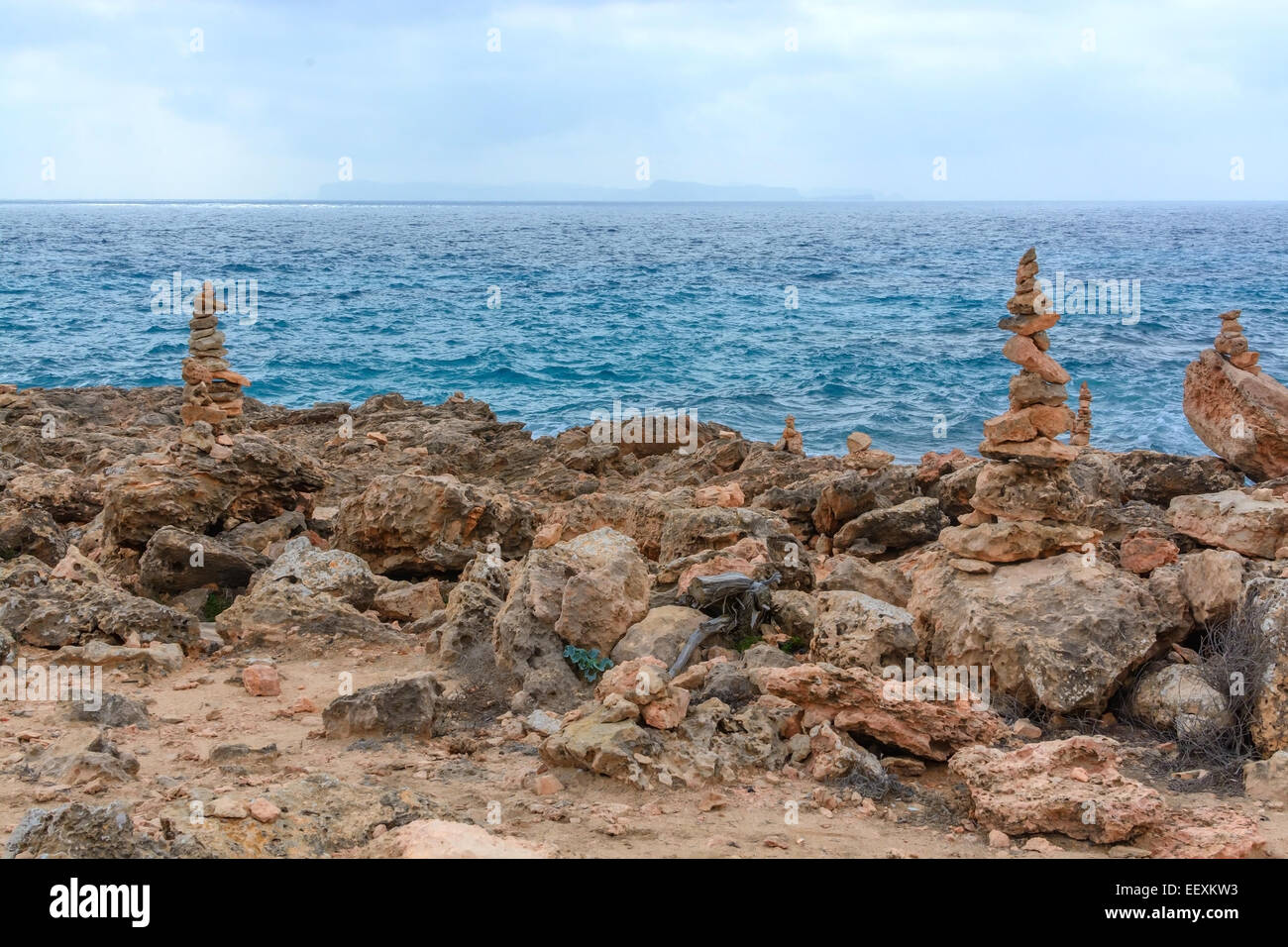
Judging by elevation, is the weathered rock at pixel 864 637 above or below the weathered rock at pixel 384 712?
above

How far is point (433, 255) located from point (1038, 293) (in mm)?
A: 75446

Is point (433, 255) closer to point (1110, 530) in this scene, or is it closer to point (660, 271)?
point (660, 271)

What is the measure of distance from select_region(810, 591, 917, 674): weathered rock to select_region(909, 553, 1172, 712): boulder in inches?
15.6

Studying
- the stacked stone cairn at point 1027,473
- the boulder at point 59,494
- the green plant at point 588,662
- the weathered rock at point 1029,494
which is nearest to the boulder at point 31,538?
the boulder at point 59,494

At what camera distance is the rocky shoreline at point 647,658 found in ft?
18.6

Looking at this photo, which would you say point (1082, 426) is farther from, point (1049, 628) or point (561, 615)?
point (561, 615)

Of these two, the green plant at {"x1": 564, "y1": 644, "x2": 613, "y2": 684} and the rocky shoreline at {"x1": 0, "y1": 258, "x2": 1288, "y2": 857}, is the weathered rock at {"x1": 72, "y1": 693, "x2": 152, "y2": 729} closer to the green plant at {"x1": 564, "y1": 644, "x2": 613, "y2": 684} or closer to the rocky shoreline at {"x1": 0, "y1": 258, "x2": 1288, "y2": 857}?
the rocky shoreline at {"x1": 0, "y1": 258, "x2": 1288, "y2": 857}

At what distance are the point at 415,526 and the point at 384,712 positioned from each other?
4.18m

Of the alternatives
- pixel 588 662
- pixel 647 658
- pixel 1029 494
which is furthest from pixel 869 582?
pixel 647 658

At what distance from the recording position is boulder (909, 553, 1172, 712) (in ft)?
24.0

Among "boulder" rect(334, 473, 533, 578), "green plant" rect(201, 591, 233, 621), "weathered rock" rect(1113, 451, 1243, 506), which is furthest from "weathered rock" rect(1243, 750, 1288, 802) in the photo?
"green plant" rect(201, 591, 233, 621)

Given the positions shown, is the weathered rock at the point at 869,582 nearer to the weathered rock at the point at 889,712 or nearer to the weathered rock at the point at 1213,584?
the weathered rock at the point at 1213,584

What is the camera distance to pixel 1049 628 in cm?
758

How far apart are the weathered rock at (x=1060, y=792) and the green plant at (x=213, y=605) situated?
706cm
